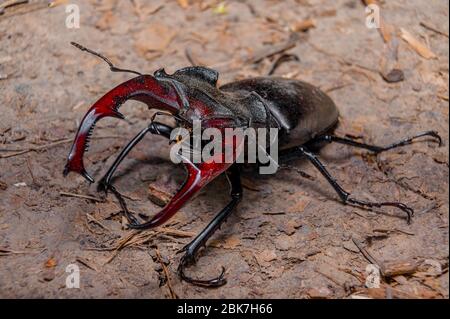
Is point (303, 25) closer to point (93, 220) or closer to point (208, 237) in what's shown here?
point (208, 237)

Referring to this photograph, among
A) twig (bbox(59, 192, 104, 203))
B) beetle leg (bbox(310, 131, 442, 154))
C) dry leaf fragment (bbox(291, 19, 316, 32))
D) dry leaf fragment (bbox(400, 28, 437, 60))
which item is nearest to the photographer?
twig (bbox(59, 192, 104, 203))

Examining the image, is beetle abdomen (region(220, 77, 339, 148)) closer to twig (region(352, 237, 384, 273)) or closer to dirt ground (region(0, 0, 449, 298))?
dirt ground (region(0, 0, 449, 298))

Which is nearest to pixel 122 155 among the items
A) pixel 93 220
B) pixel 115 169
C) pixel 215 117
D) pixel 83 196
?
pixel 115 169

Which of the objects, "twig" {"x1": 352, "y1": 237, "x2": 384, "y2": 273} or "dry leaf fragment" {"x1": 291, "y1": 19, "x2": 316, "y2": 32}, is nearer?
"twig" {"x1": 352, "y1": 237, "x2": 384, "y2": 273}

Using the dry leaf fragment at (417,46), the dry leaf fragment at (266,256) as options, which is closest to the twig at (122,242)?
the dry leaf fragment at (266,256)

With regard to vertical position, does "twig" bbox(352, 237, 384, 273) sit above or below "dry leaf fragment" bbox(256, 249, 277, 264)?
above

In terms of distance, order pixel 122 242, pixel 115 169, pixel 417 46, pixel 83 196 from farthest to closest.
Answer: pixel 417 46, pixel 115 169, pixel 83 196, pixel 122 242

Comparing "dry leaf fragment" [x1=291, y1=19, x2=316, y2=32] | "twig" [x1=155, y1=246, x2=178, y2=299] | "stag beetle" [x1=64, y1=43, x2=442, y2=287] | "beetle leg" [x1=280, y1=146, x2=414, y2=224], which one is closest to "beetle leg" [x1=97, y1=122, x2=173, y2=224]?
"stag beetle" [x1=64, y1=43, x2=442, y2=287]

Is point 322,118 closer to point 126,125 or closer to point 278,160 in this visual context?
point 278,160
